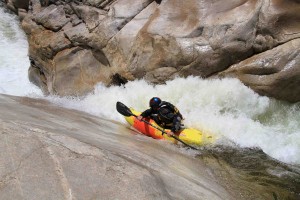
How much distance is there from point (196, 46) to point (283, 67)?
220 centimetres

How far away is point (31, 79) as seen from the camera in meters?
13.8

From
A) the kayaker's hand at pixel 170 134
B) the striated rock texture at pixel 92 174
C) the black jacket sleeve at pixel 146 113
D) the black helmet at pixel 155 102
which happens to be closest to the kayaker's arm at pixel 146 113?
the black jacket sleeve at pixel 146 113

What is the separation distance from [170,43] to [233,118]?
264 centimetres

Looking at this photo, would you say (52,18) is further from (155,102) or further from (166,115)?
(166,115)

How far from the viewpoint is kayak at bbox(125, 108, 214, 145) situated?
296 inches

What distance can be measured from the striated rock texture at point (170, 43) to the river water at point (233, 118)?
1.01 ft

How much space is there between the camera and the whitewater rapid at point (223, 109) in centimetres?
786

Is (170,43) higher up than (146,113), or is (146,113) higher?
(170,43)

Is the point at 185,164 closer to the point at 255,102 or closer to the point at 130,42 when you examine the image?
the point at 255,102

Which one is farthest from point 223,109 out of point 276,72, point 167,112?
point 167,112

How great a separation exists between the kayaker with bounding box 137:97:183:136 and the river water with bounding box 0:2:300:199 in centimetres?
75

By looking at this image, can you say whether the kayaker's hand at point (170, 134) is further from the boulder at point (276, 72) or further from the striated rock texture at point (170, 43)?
the boulder at point (276, 72)

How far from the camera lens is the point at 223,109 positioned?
920 centimetres

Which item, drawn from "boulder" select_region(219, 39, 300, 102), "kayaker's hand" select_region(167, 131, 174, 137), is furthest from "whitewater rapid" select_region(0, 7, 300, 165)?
"kayaker's hand" select_region(167, 131, 174, 137)
